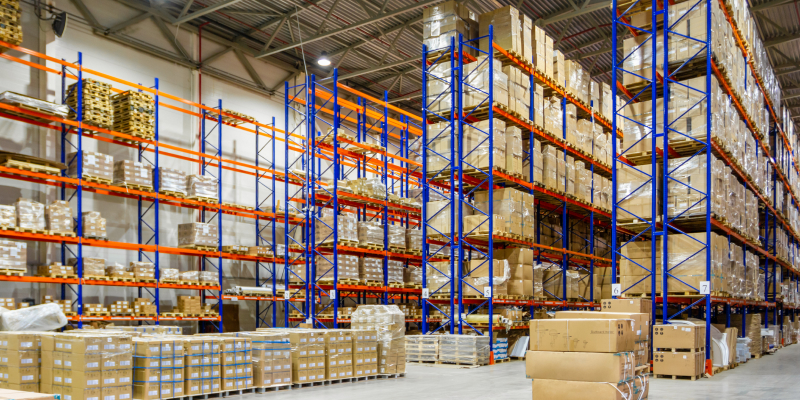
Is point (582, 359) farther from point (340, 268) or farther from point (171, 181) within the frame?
point (171, 181)

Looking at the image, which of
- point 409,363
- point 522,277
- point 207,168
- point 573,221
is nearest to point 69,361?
point 409,363

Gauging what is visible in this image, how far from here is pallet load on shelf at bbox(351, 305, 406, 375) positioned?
34.2 ft

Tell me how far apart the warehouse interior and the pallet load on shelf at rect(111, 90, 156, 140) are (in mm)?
48

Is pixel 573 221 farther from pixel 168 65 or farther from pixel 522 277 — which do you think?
pixel 168 65

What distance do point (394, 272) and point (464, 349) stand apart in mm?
5277

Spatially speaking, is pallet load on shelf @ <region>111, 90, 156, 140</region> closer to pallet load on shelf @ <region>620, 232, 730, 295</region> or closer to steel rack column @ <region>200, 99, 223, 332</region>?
steel rack column @ <region>200, 99, 223, 332</region>

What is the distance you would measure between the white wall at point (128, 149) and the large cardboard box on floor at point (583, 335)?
36.4 feet

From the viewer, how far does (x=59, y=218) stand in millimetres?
12898

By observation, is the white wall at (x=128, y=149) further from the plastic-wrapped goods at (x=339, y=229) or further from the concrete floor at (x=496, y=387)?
the concrete floor at (x=496, y=387)

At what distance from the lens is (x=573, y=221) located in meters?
19.1

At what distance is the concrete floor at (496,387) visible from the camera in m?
8.34

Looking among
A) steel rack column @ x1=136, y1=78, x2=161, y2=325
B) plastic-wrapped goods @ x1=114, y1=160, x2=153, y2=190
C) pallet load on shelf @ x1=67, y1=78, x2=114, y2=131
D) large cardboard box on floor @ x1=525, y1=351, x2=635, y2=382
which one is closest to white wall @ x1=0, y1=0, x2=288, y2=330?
steel rack column @ x1=136, y1=78, x2=161, y2=325

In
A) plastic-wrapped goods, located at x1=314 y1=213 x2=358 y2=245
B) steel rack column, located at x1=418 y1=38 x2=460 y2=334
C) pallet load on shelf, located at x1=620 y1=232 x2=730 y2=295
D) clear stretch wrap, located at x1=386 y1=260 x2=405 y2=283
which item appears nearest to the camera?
pallet load on shelf, located at x1=620 y1=232 x2=730 y2=295

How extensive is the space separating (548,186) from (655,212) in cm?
373
